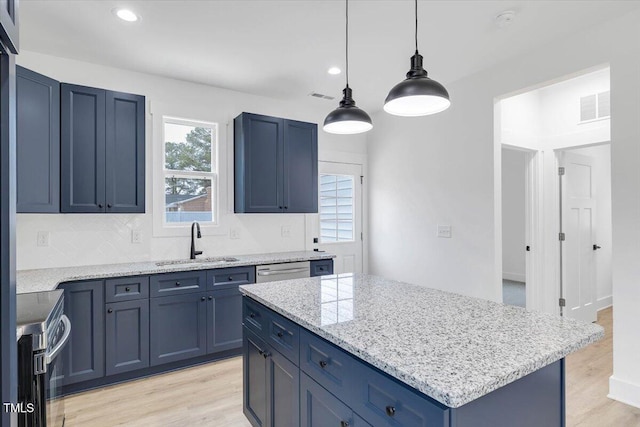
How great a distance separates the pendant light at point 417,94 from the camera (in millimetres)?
1607

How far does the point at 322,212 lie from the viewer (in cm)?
474

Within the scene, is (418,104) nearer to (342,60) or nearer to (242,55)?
(342,60)

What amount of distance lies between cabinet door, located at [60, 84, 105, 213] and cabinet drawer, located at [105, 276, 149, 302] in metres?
0.65

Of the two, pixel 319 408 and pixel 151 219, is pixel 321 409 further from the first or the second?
pixel 151 219

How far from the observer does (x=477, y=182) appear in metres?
3.56

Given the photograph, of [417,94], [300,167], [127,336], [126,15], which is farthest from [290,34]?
[127,336]

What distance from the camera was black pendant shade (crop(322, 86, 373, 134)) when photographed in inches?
81.7

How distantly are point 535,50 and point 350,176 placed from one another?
2578mm

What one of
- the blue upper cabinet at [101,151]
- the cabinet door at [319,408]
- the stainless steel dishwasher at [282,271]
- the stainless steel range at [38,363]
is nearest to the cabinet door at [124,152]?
the blue upper cabinet at [101,151]

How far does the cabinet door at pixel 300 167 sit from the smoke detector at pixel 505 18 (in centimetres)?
211

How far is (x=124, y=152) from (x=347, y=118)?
2.14 metres

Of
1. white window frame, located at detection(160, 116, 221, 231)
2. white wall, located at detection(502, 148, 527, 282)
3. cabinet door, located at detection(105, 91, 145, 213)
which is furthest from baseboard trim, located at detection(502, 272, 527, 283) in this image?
cabinet door, located at detection(105, 91, 145, 213)

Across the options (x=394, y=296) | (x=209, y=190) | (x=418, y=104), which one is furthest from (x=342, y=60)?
(x=394, y=296)

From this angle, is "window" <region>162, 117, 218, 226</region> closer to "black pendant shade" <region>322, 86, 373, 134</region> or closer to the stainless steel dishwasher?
the stainless steel dishwasher
